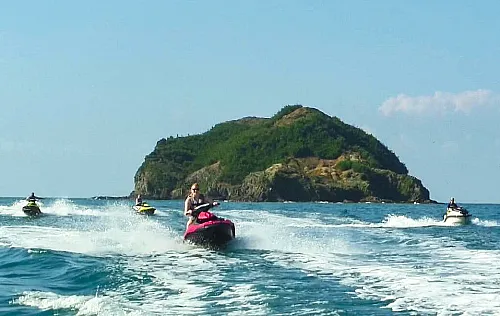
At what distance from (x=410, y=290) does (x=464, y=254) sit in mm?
8624

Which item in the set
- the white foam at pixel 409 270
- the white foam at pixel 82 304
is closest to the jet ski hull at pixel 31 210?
the white foam at pixel 409 270

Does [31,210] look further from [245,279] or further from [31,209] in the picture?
[245,279]

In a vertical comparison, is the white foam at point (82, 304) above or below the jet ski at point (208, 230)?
below

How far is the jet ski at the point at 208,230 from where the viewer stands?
2086 centimetres

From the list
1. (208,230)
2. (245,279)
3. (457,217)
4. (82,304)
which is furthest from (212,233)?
(457,217)

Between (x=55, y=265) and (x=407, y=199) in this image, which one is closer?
(x=55, y=265)

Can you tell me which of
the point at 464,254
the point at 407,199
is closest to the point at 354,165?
the point at 407,199

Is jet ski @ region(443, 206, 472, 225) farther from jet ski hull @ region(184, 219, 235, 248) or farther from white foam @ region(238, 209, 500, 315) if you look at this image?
jet ski hull @ region(184, 219, 235, 248)

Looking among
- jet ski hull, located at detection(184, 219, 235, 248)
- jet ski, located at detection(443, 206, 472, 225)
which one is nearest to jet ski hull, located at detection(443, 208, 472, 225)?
jet ski, located at detection(443, 206, 472, 225)

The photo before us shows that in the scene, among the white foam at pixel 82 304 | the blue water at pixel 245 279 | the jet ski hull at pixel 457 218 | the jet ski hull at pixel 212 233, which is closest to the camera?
the white foam at pixel 82 304

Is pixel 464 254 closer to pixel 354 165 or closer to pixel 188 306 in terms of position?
pixel 188 306

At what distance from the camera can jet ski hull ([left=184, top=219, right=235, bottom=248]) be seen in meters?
20.8

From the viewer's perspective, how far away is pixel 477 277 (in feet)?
50.0

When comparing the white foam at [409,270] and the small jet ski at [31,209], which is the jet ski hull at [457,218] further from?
the small jet ski at [31,209]
